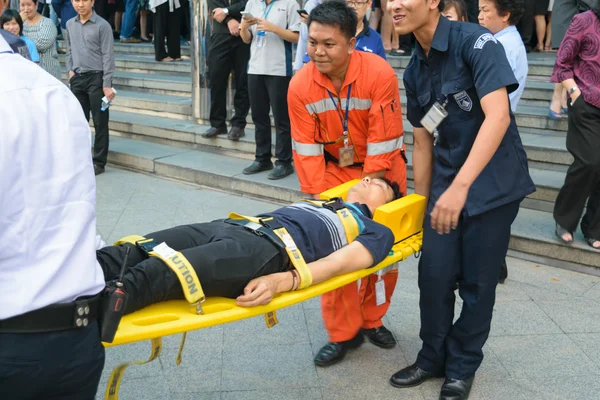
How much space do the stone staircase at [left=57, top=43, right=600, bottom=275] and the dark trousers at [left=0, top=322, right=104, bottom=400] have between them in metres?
3.67

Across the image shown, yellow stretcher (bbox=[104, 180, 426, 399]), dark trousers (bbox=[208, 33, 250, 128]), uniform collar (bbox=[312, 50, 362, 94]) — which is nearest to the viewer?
yellow stretcher (bbox=[104, 180, 426, 399])

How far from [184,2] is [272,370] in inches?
368

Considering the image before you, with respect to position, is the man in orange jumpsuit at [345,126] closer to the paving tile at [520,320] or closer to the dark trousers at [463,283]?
the dark trousers at [463,283]

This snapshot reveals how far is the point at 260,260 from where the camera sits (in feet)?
8.84

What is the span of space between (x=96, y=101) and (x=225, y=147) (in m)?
1.45

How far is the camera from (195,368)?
3.24 metres

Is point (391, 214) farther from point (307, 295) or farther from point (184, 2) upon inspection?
point (184, 2)

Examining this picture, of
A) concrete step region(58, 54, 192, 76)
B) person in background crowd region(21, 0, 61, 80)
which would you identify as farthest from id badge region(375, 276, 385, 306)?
concrete step region(58, 54, 192, 76)

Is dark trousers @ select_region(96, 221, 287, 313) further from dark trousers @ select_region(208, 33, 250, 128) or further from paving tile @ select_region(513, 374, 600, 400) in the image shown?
dark trousers @ select_region(208, 33, 250, 128)

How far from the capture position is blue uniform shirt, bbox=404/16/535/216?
2.62 m

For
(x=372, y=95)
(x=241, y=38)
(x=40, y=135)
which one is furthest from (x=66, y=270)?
(x=241, y=38)

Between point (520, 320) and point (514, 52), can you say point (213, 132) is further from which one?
point (520, 320)

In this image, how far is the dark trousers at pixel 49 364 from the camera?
1.55 metres

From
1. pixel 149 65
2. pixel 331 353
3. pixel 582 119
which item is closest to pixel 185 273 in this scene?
pixel 331 353
